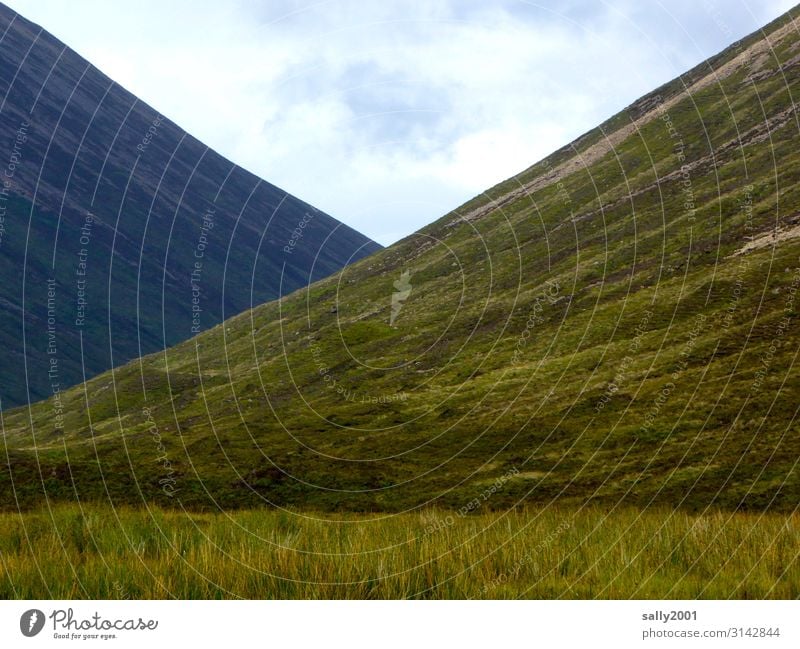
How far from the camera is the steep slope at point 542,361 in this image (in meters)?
29.4

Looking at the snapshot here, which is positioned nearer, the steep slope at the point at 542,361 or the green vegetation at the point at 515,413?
the green vegetation at the point at 515,413

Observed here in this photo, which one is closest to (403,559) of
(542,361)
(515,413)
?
(515,413)

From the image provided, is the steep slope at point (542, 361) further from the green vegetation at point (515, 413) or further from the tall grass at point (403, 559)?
the tall grass at point (403, 559)

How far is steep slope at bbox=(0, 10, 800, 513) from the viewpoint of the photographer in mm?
29359

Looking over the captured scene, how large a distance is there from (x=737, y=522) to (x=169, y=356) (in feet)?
366

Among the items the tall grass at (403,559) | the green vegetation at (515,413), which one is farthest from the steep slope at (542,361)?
the tall grass at (403,559)

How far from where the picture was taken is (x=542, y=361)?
52812mm

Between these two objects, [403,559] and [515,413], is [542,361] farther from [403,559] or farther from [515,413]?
[403,559]

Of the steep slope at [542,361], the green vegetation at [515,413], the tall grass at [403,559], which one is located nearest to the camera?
the tall grass at [403,559]

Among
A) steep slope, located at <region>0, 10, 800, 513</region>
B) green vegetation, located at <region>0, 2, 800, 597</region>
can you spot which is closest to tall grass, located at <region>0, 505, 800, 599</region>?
green vegetation, located at <region>0, 2, 800, 597</region>

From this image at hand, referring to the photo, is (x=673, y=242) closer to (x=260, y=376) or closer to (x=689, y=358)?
(x=689, y=358)

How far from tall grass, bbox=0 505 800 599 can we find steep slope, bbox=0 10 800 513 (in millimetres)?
6636

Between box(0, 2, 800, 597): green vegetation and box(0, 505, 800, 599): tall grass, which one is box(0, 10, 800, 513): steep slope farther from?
box(0, 505, 800, 599): tall grass

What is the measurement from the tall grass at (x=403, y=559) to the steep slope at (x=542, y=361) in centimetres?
664
